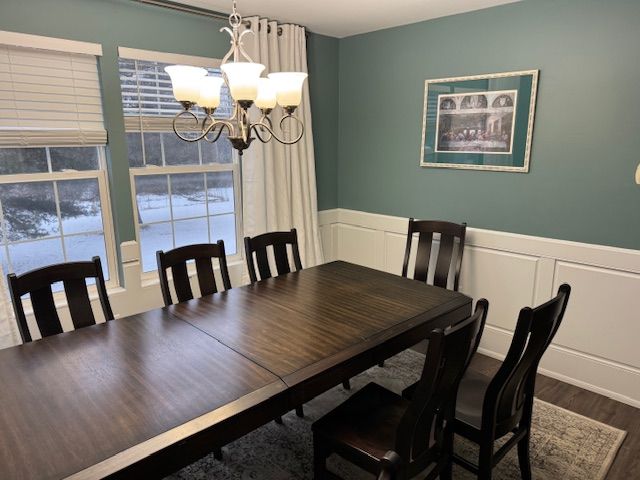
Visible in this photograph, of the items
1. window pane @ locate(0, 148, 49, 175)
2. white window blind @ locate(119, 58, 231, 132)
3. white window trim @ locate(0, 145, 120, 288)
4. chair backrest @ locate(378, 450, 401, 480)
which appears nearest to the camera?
chair backrest @ locate(378, 450, 401, 480)

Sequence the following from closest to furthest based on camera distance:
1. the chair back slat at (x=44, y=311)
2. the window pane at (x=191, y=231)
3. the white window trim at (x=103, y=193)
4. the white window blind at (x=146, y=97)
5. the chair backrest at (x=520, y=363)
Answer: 1. the chair backrest at (x=520, y=363)
2. the chair back slat at (x=44, y=311)
3. the white window trim at (x=103, y=193)
4. the white window blind at (x=146, y=97)
5. the window pane at (x=191, y=231)

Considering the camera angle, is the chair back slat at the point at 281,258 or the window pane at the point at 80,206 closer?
the window pane at the point at 80,206

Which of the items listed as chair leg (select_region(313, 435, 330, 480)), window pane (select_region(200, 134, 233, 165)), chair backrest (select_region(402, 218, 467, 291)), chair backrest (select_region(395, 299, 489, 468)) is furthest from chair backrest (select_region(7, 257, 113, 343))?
chair backrest (select_region(402, 218, 467, 291))

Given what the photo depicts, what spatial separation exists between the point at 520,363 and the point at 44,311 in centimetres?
203

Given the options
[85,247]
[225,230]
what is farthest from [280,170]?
[85,247]

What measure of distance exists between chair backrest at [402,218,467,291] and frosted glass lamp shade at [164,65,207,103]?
1921mm

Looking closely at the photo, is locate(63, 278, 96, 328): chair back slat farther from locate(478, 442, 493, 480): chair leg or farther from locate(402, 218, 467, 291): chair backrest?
locate(402, 218, 467, 291): chair backrest

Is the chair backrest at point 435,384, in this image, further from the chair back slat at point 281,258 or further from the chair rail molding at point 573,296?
the chair rail molding at point 573,296

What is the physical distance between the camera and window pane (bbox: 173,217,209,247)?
128 inches

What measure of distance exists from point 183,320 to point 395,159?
232 centimetres

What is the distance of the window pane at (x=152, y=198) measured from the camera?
9.86 ft

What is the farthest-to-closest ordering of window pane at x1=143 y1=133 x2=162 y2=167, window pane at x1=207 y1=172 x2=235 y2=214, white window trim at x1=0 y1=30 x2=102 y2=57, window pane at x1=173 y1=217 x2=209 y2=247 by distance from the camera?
1. window pane at x1=207 y1=172 x2=235 y2=214
2. window pane at x1=173 y1=217 x2=209 y2=247
3. window pane at x1=143 y1=133 x2=162 y2=167
4. white window trim at x1=0 y1=30 x2=102 y2=57

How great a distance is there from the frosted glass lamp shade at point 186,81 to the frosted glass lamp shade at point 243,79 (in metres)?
0.13

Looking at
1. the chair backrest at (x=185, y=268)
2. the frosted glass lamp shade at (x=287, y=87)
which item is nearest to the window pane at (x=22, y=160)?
the chair backrest at (x=185, y=268)
